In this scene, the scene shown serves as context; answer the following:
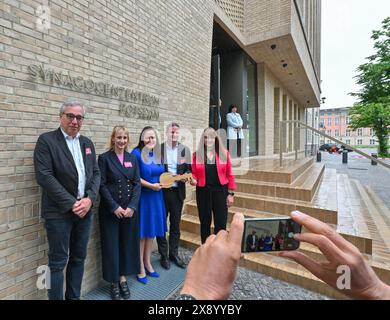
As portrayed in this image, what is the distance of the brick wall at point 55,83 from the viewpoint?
2.21 meters

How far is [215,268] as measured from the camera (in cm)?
70

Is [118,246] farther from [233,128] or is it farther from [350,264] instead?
[233,128]

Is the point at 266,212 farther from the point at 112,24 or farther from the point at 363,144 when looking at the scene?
the point at 363,144

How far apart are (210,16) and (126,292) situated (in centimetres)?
606

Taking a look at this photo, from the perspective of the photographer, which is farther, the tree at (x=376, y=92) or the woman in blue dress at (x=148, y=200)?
the tree at (x=376, y=92)

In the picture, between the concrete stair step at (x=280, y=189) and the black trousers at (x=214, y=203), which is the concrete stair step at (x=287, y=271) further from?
the concrete stair step at (x=280, y=189)

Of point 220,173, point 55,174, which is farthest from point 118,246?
point 220,173

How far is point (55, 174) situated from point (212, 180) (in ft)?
6.06

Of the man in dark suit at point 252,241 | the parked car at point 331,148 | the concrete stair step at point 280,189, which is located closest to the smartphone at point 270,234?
the man in dark suit at point 252,241

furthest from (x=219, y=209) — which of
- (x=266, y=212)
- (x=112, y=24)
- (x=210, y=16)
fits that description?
(x=210, y=16)

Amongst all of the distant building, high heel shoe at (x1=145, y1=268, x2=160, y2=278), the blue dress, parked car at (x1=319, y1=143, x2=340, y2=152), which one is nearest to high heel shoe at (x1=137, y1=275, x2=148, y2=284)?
high heel shoe at (x1=145, y1=268, x2=160, y2=278)

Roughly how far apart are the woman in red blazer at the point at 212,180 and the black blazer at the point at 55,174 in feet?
5.21

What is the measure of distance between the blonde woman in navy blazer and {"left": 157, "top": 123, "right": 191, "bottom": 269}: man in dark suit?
1.92 ft

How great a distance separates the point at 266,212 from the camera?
170 inches
